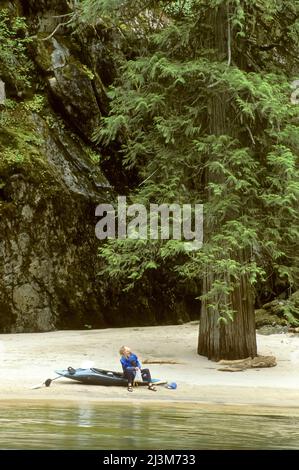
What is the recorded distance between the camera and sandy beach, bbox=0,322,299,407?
14117mm

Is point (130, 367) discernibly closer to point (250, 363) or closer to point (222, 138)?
point (250, 363)

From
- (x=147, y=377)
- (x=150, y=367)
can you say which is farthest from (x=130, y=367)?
(x=150, y=367)

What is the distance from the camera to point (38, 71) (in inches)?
924

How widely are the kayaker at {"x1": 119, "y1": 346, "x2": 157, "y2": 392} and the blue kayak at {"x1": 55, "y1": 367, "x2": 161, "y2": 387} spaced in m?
0.13

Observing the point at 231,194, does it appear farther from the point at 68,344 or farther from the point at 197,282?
the point at 197,282

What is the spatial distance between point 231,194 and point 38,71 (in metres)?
8.95

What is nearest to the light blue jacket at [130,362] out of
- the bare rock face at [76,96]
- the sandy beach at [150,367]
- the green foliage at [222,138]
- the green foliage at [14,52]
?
the sandy beach at [150,367]

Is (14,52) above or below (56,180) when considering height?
above

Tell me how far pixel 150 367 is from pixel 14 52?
1059cm

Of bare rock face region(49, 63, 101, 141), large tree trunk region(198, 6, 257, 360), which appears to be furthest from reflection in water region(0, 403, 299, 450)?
bare rock face region(49, 63, 101, 141)

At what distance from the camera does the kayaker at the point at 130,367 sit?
14.1 metres

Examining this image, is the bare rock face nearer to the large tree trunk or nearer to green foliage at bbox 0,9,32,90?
green foliage at bbox 0,9,32,90

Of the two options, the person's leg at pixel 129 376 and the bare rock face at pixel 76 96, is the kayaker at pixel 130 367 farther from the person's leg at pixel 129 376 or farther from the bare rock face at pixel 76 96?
the bare rock face at pixel 76 96

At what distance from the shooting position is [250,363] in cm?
1692
